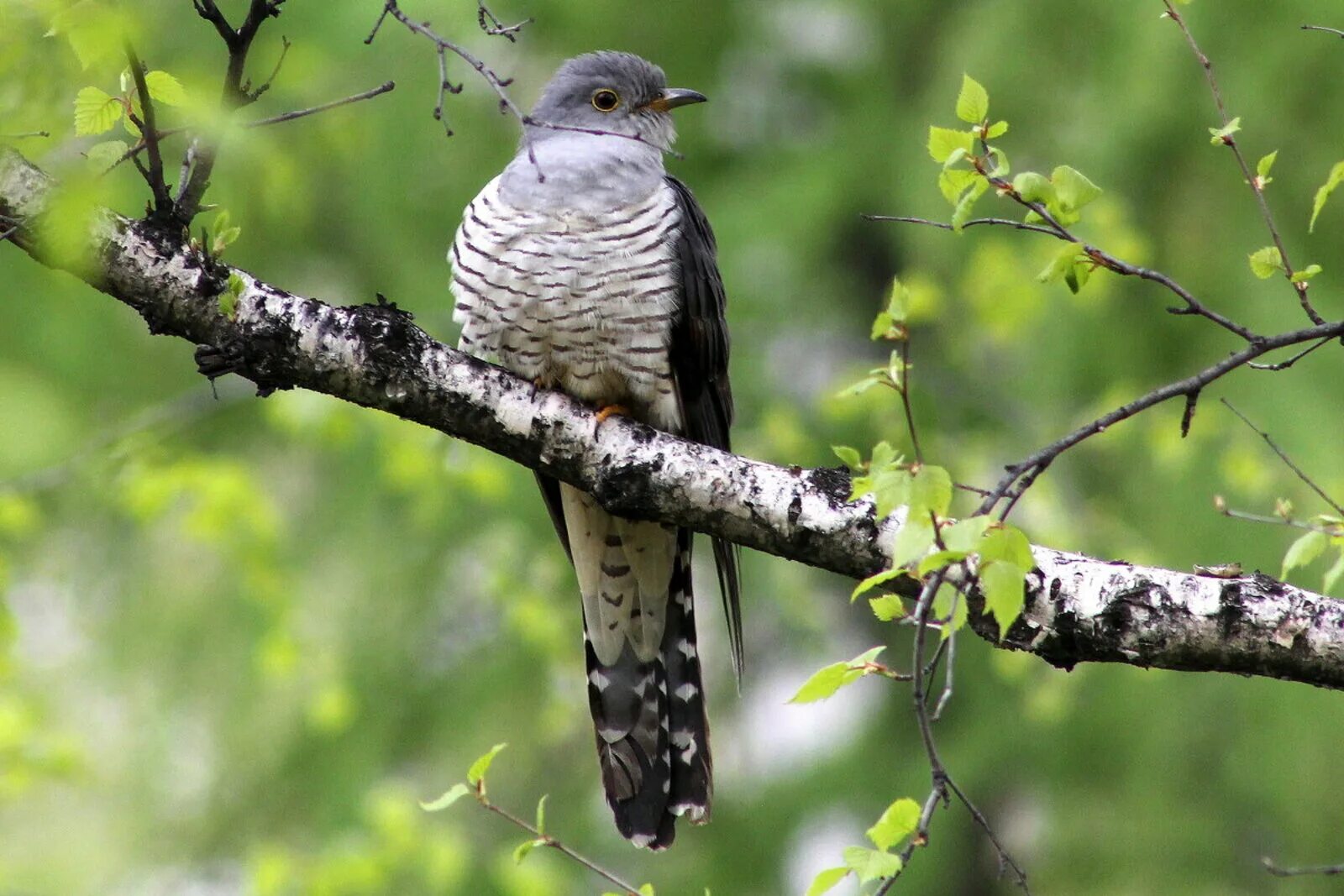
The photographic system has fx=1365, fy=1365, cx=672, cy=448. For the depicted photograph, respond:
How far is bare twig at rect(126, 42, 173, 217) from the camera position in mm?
1907

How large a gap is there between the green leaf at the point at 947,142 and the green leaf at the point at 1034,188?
9cm

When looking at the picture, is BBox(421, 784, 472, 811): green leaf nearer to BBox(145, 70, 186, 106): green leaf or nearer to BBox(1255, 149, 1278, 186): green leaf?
BBox(145, 70, 186, 106): green leaf

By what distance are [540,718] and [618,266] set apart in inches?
111

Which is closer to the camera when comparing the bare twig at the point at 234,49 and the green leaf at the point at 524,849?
the bare twig at the point at 234,49

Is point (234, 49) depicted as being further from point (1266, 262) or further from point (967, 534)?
point (1266, 262)

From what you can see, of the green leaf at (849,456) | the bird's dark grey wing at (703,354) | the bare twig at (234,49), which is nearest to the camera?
the green leaf at (849,456)

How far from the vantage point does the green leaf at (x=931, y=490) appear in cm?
173

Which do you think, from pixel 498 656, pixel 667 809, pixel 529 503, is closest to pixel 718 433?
pixel 667 809

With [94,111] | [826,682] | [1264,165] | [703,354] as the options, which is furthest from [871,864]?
[703,354]

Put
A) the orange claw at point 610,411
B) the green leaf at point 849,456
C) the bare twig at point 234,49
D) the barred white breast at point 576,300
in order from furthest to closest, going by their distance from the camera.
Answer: the barred white breast at point 576,300
the orange claw at point 610,411
the bare twig at point 234,49
the green leaf at point 849,456

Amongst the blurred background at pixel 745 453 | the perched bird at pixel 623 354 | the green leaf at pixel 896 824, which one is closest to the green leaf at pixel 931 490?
the green leaf at pixel 896 824

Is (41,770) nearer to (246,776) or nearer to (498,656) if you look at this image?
(246,776)

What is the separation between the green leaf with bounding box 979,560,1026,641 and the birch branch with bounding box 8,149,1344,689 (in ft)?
2.41

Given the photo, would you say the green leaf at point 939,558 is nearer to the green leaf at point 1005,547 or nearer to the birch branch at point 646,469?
the green leaf at point 1005,547
